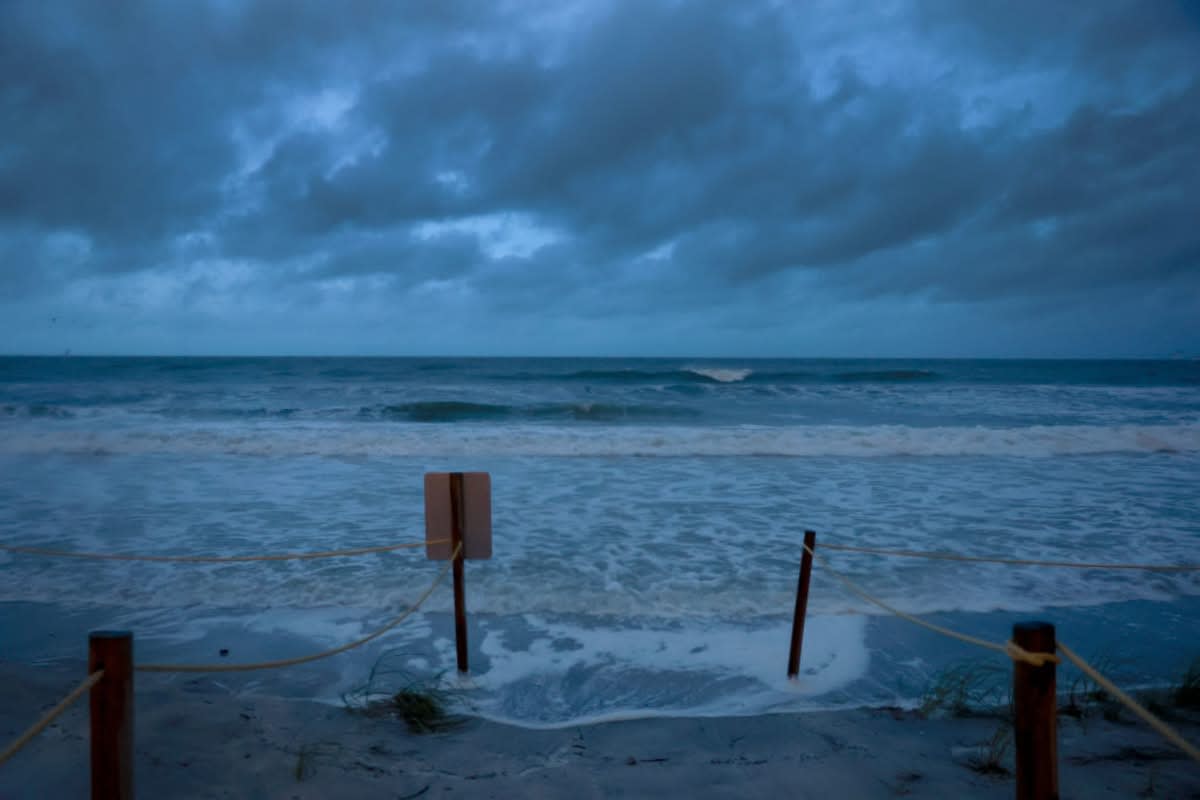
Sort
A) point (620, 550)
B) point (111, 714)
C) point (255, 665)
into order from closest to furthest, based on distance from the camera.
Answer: point (111, 714) → point (255, 665) → point (620, 550)

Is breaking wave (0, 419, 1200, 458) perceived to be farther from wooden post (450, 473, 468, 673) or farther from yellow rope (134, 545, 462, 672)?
yellow rope (134, 545, 462, 672)

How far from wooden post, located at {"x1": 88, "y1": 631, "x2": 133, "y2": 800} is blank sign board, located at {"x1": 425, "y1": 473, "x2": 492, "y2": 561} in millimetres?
2107

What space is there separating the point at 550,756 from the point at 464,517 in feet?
4.71

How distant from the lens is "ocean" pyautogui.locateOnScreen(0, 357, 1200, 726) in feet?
16.0

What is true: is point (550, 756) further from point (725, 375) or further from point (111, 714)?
point (725, 375)

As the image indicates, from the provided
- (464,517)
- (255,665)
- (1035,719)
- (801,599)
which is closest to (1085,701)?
(801,599)

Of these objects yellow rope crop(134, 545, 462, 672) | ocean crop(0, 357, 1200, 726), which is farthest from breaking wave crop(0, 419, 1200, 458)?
yellow rope crop(134, 545, 462, 672)

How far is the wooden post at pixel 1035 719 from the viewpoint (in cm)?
216

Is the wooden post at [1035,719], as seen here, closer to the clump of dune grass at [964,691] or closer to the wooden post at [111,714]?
the clump of dune grass at [964,691]

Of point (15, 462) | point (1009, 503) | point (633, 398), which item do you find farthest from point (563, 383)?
point (1009, 503)

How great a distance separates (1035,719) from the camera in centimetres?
220

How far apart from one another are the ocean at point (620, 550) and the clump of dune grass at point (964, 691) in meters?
0.17

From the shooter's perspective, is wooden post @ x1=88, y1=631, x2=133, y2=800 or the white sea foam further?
the white sea foam

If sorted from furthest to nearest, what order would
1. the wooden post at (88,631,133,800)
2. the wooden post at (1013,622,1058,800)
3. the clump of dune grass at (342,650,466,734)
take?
1. the clump of dune grass at (342,650,466,734)
2. the wooden post at (1013,622,1058,800)
3. the wooden post at (88,631,133,800)
